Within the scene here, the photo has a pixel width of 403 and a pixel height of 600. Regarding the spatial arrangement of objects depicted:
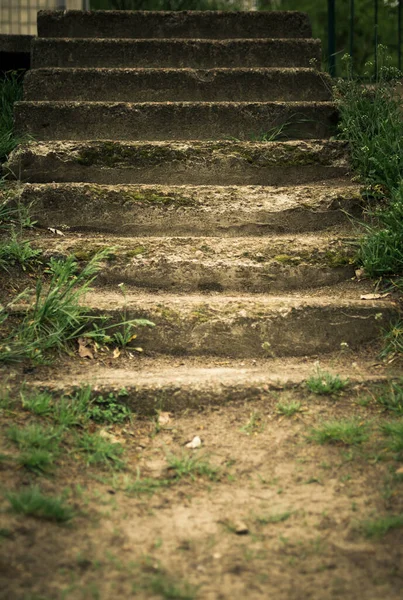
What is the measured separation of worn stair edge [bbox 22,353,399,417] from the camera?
2.80 metres

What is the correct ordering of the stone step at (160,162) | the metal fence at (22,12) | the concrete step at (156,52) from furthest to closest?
the metal fence at (22,12), the concrete step at (156,52), the stone step at (160,162)

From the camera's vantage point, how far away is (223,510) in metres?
2.33

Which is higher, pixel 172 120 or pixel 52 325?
pixel 172 120

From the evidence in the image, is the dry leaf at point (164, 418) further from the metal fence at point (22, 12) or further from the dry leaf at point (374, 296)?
the metal fence at point (22, 12)

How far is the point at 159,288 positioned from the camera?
11.5 feet

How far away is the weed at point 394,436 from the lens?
252 cm

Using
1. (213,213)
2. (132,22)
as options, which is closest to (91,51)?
(132,22)

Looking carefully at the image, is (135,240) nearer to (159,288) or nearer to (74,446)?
(159,288)

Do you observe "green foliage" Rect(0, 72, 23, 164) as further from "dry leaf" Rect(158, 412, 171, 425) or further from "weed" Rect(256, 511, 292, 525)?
"weed" Rect(256, 511, 292, 525)

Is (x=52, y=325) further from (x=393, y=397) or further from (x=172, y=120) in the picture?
(x=172, y=120)

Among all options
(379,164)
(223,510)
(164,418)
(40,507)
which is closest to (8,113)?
(379,164)

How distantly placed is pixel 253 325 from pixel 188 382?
1.65ft

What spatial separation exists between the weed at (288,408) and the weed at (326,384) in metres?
0.12

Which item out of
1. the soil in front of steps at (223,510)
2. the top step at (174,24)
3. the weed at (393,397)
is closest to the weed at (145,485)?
the soil in front of steps at (223,510)
